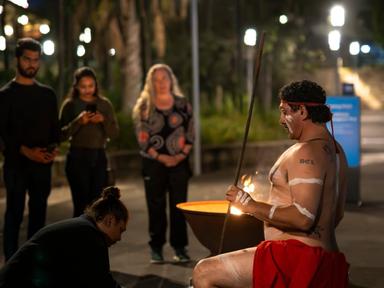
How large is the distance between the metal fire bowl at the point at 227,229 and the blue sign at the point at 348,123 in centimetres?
722

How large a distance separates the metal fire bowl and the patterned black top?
2452mm

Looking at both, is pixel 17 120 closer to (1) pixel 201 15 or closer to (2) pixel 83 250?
(2) pixel 83 250

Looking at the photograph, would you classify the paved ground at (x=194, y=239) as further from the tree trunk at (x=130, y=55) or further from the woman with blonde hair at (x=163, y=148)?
the tree trunk at (x=130, y=55)

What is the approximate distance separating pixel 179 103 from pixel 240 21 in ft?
56.7

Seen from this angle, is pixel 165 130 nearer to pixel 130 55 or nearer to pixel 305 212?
pixel 305 212

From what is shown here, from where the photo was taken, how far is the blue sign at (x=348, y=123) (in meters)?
13.6

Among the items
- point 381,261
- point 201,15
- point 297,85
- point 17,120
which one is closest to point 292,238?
point 297,85

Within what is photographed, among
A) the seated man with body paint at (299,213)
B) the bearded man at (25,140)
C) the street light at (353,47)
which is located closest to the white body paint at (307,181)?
the seated man with body paint at (299,213)

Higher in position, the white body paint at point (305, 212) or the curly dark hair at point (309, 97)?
the curly dark hair at point (309, 97)

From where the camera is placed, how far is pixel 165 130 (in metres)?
9.13

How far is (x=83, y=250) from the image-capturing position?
197 inches

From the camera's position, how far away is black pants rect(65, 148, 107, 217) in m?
8.87

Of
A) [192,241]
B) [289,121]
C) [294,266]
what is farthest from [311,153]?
[192,241]

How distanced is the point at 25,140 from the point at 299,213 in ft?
12.4
